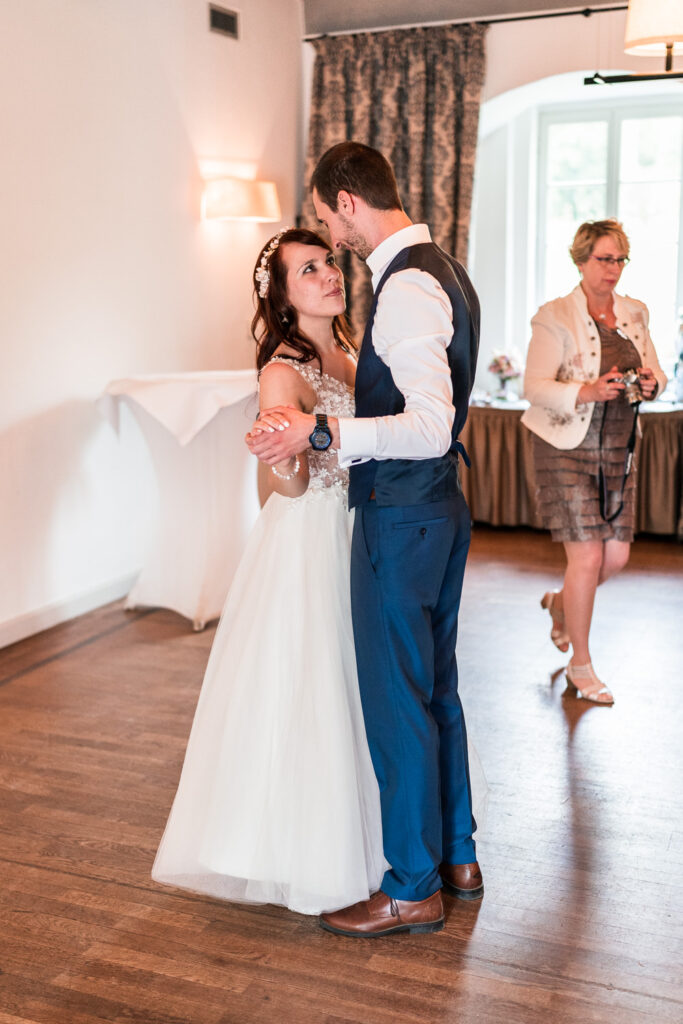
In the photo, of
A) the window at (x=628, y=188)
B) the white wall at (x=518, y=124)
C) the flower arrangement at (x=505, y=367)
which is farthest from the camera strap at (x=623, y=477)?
the window at (x=628, y=188)

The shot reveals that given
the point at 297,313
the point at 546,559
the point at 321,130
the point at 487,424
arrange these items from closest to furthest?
the point at 297,313, the point at 546,559, the point at 487,424, the point at 321,130

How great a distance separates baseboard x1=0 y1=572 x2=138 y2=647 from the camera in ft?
14.5

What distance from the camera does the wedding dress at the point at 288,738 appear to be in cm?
225

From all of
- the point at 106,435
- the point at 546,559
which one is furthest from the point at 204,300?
the point at 546,559

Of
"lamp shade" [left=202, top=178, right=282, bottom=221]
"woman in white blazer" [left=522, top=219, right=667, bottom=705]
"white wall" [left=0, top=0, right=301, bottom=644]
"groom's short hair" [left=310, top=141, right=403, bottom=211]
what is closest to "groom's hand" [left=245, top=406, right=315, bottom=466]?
"groom's short hair" [left=310, top=141, right=403, bottom=211]

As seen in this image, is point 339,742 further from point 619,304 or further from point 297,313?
point 619,304

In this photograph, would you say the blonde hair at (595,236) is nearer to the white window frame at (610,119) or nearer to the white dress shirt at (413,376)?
the white dress shirt at (413,376)

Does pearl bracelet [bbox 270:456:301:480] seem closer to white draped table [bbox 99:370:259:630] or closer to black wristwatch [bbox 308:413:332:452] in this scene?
black wristwatch [bbox 308:413:332:452]

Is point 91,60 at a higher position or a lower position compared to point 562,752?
higher

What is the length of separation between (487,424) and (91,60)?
291cm

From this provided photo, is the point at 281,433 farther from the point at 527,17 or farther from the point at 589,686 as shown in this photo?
the point at 527,17

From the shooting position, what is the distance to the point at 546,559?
567 centimetres

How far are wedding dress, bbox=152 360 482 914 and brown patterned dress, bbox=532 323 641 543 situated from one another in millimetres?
1396

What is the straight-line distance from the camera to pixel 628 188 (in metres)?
7.16
